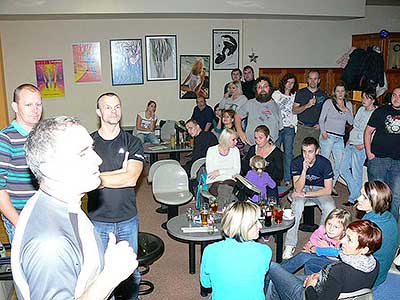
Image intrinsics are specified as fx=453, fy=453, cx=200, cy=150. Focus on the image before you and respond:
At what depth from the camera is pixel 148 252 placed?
3863 millimetres

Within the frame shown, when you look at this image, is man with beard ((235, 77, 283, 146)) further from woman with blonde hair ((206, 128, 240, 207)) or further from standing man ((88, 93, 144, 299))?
standing man ((88, 93, 144, 299))

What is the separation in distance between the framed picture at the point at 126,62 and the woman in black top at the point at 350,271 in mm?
6661

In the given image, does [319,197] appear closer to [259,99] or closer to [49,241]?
[259,99]

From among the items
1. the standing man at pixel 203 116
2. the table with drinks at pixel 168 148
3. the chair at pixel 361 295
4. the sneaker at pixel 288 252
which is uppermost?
the standing man at pixel 203 116

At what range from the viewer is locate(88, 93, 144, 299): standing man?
121 inches

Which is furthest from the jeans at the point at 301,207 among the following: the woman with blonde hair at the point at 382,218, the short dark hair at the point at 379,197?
the short dark hair at the point at 379,197

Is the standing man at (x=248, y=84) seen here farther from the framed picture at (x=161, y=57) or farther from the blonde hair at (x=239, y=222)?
the blonde hair at (x=239, y=222)

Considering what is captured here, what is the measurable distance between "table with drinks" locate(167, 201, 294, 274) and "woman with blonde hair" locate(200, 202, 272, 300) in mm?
1061

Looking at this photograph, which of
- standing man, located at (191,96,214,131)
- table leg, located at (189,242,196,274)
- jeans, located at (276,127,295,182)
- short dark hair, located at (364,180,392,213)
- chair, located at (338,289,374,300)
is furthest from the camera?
standing man, located at (191,96,214,131)

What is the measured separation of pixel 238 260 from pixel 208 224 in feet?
4.49

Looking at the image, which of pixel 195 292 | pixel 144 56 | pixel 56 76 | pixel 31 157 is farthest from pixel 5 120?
pixel 31 157

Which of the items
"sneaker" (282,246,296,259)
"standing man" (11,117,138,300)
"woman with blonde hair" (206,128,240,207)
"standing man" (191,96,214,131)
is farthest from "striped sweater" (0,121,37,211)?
"standing man" (191,96,214,131)

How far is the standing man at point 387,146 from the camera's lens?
4.99 metres

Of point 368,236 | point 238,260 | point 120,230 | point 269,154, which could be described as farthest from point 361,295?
point 269,154
